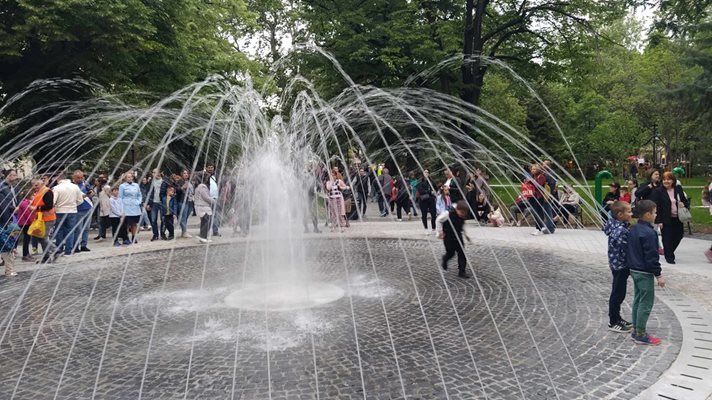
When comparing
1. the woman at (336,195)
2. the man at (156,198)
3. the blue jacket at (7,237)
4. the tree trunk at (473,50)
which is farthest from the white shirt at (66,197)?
the tree trunk at (473,50)

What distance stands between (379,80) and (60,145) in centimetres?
1565

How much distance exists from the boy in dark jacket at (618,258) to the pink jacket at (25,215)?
1236 cm

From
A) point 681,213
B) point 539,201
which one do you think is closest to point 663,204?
point 681,213

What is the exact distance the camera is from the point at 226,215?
67.0ft

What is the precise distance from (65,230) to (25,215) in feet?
5.79

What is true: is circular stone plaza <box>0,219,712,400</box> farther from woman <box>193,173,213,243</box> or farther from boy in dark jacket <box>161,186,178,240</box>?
boy in dark jacket <box>161,186,178,240</box>

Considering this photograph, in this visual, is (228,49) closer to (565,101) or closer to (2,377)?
(2,377)

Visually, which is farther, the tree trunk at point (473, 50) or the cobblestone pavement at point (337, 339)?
the tree trunk at point (473, 50)

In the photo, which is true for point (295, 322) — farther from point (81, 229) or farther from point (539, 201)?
point (539, 201)

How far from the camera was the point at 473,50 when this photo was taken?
2392 centimetres

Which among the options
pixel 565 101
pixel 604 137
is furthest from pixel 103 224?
pixel 565 101

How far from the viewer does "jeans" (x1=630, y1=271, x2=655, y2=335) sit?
6305 mm

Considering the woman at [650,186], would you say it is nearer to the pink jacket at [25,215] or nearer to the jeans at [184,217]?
the jeans at [184,217]

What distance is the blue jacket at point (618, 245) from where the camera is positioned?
666cm
